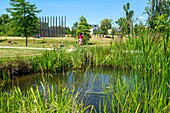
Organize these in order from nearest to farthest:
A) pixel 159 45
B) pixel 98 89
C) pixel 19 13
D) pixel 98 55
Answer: pixel 159 45 → pixel 98 89 → pixel 98 55 → pixel 19 13

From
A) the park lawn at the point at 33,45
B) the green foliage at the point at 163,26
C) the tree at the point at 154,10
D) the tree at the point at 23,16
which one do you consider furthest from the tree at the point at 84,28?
the green foliage at the point at 163,26

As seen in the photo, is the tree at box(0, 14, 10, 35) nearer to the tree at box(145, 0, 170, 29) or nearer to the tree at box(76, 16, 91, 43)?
the tree at box(76, 16, 91, 43)

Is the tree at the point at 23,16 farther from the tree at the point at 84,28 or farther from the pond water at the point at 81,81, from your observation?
the pond water at the point at 81,81

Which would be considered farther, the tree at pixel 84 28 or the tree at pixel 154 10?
the tree at pixel 84 28

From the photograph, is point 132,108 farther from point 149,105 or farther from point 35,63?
point 35,63

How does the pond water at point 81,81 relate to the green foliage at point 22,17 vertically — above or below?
below

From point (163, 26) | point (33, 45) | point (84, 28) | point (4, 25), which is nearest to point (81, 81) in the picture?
point (163, 26)

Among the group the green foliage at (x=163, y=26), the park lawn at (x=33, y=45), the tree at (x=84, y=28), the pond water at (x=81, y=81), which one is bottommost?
the pond water at (x=81, y=81)

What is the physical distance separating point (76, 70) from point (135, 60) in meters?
7.27

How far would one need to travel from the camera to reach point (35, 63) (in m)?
10.8

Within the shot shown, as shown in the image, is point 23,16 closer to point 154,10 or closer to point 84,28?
point 84,28

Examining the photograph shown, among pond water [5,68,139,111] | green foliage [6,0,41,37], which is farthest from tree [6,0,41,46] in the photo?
pond water [5,68,139,111]

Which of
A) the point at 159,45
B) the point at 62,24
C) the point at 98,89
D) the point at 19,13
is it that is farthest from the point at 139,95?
the point at 62,24

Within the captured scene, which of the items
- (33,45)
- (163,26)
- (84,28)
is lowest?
(33,45)
